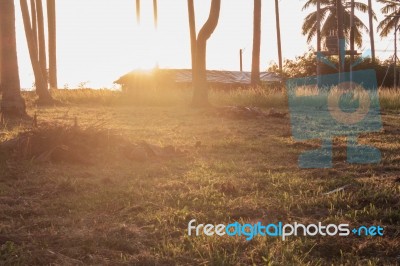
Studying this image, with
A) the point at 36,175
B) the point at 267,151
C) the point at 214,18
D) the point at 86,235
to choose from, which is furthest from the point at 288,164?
the point at 214,18

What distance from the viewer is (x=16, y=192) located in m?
5.20

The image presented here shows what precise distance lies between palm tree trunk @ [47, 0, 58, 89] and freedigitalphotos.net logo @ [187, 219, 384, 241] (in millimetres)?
24250

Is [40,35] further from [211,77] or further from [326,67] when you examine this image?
[326,67]

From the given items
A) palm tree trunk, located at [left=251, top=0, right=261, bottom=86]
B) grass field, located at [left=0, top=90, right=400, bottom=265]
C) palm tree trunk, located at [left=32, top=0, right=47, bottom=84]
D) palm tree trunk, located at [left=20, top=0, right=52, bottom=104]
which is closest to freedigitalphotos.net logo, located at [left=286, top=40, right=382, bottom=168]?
grass field, located at [left=0, top=90, right=400, bottom=265]

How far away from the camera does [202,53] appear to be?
1702 centimetres

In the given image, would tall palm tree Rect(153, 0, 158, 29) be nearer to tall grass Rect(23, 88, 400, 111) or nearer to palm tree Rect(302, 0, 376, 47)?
tall grass Rect(23, 88, 400, 111)

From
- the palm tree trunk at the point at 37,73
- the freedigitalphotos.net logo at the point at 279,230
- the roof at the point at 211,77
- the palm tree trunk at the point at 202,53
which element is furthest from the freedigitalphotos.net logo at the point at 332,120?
the roof at the point at 211,77

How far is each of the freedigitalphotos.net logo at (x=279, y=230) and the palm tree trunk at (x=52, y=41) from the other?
2425 centimetres

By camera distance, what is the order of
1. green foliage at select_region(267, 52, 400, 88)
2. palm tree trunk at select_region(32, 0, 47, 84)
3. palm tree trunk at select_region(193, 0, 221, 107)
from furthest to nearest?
green foliage at select_region(267, 52, 400, 88) < palm tree trunk at select_region(32, 0, 47, 84) < palm tree trunk at select_region(193, 0, 221, 107)

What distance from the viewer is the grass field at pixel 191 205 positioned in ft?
11.2

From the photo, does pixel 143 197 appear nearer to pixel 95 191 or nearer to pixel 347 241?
pixel 95 191

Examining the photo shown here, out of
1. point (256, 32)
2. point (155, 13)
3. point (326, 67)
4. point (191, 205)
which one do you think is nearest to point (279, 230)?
point (191, 205)

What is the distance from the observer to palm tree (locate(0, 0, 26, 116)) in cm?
1254

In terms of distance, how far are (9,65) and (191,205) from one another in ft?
31.8
